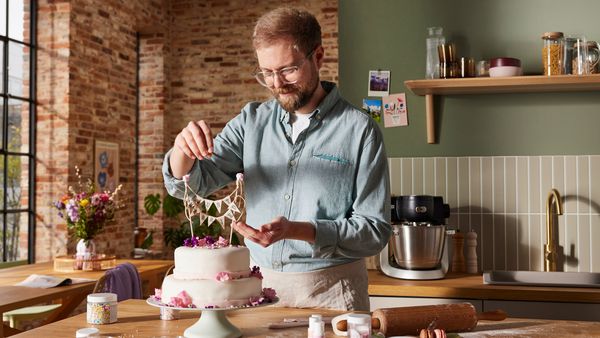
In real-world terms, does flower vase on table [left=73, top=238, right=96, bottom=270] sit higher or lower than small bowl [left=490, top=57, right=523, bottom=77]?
lower

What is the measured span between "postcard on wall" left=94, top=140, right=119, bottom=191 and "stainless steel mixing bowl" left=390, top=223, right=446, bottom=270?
3.45 meters

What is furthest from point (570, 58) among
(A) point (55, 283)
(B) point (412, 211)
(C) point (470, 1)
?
(A) point (55, 283)

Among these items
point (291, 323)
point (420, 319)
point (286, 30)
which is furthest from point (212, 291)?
point (286, 30)

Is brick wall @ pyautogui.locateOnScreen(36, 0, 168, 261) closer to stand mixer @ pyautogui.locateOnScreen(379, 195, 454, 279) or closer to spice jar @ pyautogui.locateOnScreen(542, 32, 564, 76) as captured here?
stand mixer @ pyautogui.locateOnScreen(379, 195, 454, 279)

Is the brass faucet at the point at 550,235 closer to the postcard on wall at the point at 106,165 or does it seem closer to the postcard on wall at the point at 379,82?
the postcard on wall at the point at 379,82

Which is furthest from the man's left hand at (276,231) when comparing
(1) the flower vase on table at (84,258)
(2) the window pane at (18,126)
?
(2) the window pane at (18,126)

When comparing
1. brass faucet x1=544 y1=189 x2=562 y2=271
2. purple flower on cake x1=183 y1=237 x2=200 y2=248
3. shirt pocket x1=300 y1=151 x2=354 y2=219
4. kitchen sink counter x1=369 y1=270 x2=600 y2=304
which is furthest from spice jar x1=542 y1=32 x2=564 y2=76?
purple flower on cake x1=183 y1=237 x2=200 y2=248

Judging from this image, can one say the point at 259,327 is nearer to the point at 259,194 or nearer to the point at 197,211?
the point at 197,211

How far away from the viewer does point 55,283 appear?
3.50 meters

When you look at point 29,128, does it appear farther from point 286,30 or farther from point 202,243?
point 202,243

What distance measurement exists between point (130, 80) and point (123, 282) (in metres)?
3.73

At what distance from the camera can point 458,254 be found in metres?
3.60

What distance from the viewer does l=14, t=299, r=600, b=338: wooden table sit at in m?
1.79

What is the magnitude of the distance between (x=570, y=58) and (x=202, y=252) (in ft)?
8.17
